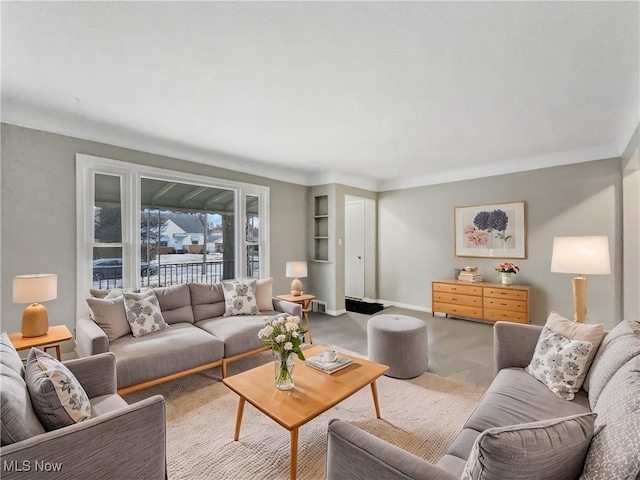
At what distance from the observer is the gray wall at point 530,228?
155 inches

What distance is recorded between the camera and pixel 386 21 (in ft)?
5.60

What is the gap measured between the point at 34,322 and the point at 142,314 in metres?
0.77

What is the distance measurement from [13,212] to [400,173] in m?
5.20

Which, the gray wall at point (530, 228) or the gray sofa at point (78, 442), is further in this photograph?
the gray wall at point (530, 228)

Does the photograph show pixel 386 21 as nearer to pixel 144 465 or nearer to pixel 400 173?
pixel 144 465

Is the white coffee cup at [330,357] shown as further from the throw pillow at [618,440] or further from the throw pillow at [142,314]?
the throw pillow at [142,314]

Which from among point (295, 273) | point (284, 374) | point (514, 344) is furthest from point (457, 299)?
point (284, 374)

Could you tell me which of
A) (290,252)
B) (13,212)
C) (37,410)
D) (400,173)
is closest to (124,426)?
(37,410)

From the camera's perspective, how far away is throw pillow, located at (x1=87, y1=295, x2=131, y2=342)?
2.69m

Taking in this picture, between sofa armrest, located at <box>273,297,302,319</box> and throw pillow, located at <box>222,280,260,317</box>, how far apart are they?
0.85 feet

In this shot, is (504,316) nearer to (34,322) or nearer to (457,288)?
(457,288)

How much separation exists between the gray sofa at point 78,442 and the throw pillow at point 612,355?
2092 mm

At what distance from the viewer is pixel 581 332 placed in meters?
1.87

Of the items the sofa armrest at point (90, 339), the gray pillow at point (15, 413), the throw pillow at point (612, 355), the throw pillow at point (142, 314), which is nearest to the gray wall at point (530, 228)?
the throw pillow at point (612, 355)
